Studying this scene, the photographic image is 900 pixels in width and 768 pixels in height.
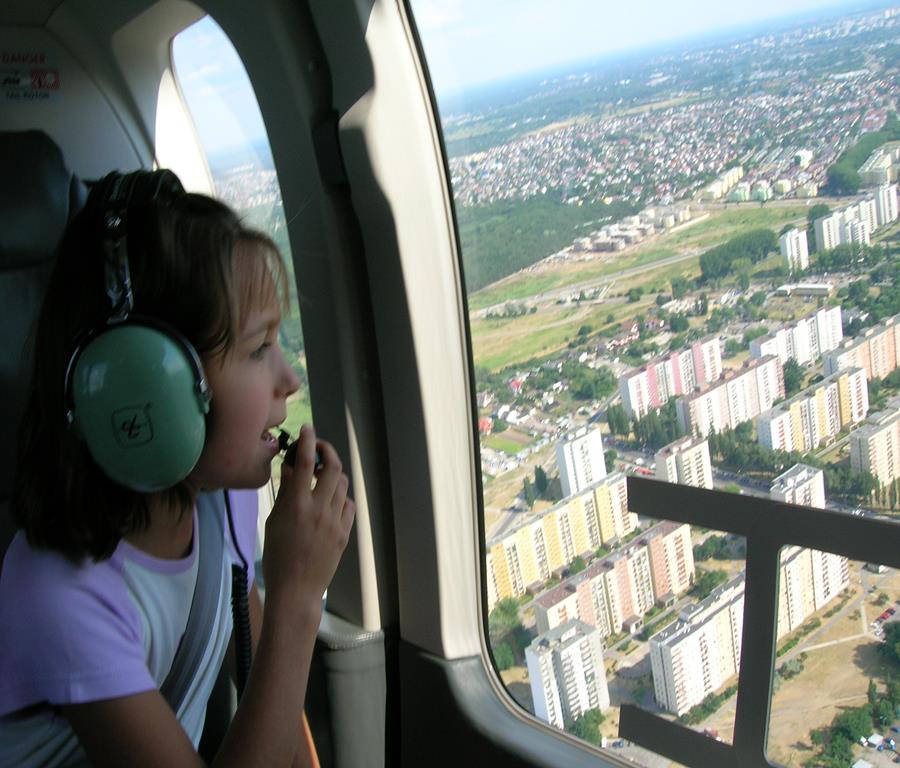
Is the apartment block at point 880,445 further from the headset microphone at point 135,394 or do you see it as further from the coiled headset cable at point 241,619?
the coiled headset cable at point 241,619

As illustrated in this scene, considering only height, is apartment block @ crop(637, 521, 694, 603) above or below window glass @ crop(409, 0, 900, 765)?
below

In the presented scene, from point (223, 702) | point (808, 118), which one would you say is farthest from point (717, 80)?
point (223, 702)

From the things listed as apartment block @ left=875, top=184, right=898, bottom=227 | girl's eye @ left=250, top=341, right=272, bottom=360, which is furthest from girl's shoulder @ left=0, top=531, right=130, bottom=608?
apartment block @ left=875, top=184, right=898, bottom=227

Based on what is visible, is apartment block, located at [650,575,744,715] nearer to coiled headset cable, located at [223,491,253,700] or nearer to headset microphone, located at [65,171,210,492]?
coiled headset cable, located at [223,491,253,700]

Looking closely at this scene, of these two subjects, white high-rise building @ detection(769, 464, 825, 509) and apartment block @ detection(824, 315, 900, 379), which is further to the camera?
white high-rise building @ detection(769, 464, 825, 509)

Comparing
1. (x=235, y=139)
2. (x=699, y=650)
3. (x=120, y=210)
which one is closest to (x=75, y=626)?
(x=120, y=210)

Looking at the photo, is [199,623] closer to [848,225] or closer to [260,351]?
[260,351]
